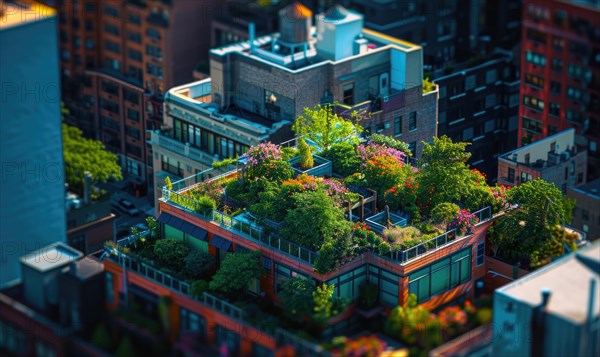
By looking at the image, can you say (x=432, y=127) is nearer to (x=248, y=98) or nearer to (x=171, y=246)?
(x=248, y=98)

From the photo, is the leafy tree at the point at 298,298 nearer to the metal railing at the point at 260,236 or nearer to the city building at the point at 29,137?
the metal railing at the point at 260,236

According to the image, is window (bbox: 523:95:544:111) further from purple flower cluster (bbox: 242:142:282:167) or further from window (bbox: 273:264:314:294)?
window (bbox: 273:264:314:294)

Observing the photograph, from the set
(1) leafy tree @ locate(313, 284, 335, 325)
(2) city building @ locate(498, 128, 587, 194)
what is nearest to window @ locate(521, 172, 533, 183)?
(2) city building @ locate(498, 128, 587, 194)

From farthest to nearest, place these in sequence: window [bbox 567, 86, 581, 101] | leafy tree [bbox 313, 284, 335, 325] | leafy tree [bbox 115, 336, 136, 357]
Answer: window [bbox 567, 86, 581, 101] → leafy tree [bbox 313, 284, 335, 325] → leafy tree [bbox 115, 336, 136, 357]

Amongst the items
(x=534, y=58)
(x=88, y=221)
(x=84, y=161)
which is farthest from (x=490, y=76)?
(x=88, y=221)

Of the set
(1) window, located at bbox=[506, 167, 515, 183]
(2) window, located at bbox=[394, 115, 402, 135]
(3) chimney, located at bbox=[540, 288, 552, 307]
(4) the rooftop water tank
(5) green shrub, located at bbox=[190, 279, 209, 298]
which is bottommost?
(1) window, located at bbox=[506, 167, 515, 183]

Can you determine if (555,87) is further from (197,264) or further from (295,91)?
(197,264)

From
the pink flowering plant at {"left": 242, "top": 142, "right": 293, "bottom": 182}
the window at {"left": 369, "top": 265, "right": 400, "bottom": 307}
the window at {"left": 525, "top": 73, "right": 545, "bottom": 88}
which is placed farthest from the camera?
the window at {"left": 525, "top": 73, "right": 545, "bottom": 88}
